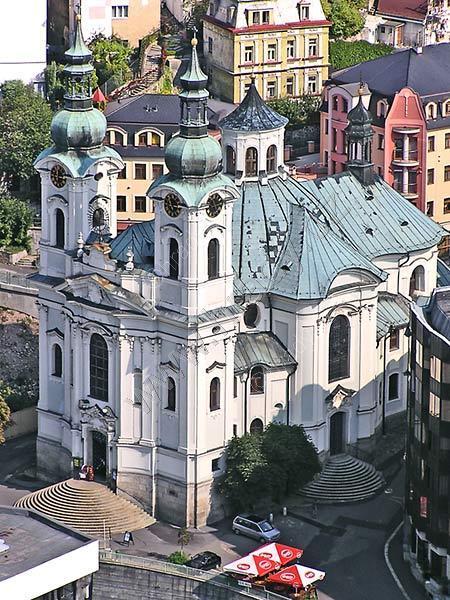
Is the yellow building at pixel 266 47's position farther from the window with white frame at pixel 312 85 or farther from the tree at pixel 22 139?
the tree at pixel 22 139

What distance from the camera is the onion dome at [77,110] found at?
129 metres

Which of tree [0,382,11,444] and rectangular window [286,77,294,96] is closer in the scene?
tree [0,382,11,444]

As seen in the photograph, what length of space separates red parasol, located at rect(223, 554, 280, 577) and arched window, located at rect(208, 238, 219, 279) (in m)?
14.4

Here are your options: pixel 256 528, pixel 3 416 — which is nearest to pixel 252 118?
pixel 3 416

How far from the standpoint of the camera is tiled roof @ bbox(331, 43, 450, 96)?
165m

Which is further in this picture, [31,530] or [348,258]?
[348,258]

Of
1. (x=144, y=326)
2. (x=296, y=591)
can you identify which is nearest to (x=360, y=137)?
(x=144, y=326)

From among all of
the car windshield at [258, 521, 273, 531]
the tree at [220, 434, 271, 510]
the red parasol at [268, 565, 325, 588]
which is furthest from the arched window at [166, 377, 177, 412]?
the red parasol at [268, 565, 325, 588]

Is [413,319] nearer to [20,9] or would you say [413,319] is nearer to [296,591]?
[296,591]

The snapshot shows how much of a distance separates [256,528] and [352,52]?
225 feet

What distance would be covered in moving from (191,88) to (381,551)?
80.7 ft

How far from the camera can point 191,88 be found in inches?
4852

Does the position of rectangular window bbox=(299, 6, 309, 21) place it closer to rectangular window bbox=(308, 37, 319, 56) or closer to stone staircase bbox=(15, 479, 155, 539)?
rectangular window bbox=(308, 37, 319, 56)

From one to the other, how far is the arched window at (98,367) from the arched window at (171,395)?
12.4 feet
